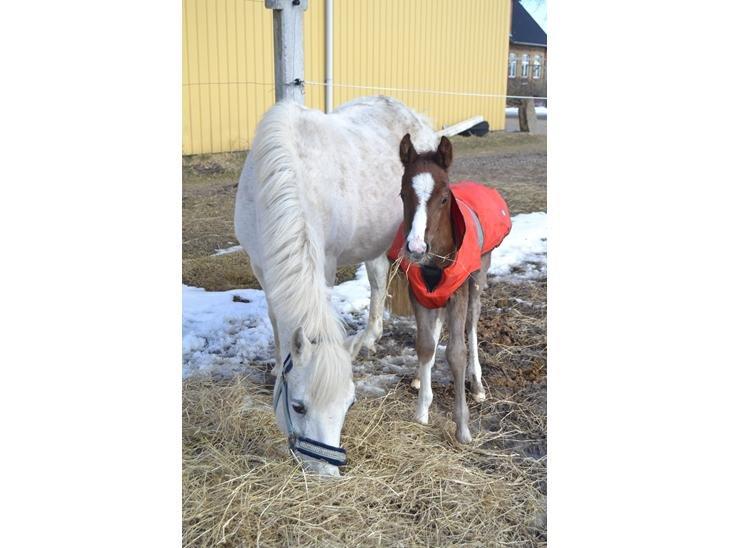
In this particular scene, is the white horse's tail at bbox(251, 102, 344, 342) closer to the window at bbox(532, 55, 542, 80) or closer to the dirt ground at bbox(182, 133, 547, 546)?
the dirt ground at bbox(182, 133, 547, 546)

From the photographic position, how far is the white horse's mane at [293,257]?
189 centimetres

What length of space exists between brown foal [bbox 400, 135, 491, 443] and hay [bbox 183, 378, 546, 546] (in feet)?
0.65

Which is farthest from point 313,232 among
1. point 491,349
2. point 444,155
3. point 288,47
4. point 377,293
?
point 377,293

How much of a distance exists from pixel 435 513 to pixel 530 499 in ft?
1.04

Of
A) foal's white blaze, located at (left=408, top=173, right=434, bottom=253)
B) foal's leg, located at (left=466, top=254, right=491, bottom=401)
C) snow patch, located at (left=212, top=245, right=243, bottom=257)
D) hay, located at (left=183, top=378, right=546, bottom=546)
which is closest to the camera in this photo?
hay, located at (left=183, top=378, right=546, bottom=546)

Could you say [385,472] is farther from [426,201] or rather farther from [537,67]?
[537,67]

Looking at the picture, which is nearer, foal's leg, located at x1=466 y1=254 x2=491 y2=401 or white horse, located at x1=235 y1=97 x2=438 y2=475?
white horse, located at x1=235 y1=97 x2=438 y2=475

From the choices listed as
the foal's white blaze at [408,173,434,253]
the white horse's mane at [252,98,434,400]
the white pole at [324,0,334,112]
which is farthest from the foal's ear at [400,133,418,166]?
the white pole at [324,0,334,112]

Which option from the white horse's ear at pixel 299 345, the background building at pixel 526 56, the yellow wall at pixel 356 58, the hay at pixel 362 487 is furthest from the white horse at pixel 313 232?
the background building at pixel 526 56

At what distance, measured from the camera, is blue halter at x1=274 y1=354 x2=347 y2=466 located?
1.90 m

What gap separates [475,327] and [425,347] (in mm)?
446

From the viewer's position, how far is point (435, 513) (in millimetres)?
1949
